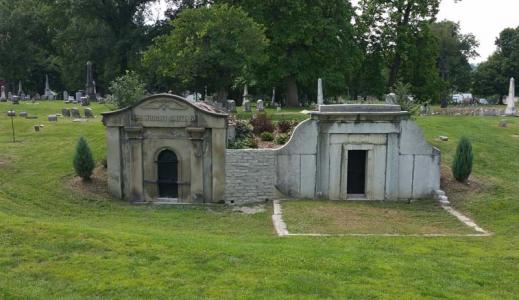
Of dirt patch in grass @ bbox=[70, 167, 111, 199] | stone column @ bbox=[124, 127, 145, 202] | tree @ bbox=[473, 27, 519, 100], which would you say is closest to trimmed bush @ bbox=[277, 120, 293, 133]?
stone column @ bbox=[124, 127, 145, 202]

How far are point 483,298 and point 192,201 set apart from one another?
11497mm

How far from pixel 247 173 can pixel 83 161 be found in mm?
5906

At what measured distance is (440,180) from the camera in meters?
18.5

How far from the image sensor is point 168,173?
18.0 meters

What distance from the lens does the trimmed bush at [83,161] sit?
17.7 meters

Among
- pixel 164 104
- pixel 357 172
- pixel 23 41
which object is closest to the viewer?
pixel 164 104

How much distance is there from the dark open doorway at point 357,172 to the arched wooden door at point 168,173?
634 cm

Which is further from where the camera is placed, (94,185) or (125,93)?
(125,93)

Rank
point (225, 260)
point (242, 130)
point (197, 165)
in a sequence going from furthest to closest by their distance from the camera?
point (242, 130), point (197, 165), point (225, 260)

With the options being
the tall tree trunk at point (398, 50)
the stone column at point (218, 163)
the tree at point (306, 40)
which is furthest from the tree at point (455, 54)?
the stone column at point (218, 163)

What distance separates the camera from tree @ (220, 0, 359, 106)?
32.0 m

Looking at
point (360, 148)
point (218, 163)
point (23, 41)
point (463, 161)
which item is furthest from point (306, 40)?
point (23, 41)

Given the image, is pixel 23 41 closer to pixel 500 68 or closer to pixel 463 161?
pixel 463 161

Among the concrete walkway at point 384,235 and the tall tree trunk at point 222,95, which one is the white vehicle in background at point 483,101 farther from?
the concrete walkway at point 384,235
